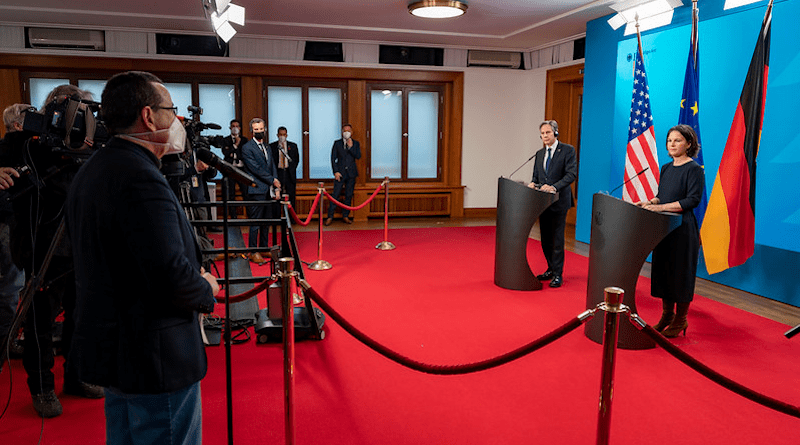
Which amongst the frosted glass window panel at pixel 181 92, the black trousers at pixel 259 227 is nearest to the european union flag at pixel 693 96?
the black trousers at pixel 259 227

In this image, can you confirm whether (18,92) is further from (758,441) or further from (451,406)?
(758,441)

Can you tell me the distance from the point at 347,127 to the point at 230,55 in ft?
7.25

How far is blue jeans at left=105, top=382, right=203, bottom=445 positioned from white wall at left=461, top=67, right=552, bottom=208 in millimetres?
9032

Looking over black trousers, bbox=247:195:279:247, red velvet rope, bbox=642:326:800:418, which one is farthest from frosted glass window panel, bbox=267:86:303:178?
red velvet rope, bbox=642:326:800:418

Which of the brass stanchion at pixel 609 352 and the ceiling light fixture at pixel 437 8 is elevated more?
the ceiling light fixture at pixel 437 8

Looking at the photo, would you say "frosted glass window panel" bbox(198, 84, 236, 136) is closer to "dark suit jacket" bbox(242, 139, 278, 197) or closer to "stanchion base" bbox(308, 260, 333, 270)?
"dark suit jacket" bbox(242, 139, 278, 197)

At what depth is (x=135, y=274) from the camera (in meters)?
1.39

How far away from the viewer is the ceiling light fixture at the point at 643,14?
5.93m

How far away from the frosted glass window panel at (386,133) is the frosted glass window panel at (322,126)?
25.4 inches

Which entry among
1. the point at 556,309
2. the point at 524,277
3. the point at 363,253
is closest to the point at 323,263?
the point at 363,253

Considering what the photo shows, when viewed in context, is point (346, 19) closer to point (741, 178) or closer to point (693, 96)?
point (693, 96)

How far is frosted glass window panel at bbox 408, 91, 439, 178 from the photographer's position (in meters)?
10.1

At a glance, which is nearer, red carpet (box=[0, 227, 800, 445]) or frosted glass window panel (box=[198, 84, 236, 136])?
red carpet (box=[0, 227, 800, 445])

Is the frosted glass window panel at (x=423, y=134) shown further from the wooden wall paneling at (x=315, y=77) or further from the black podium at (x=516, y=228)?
the black podium at (x=516, y=228)
